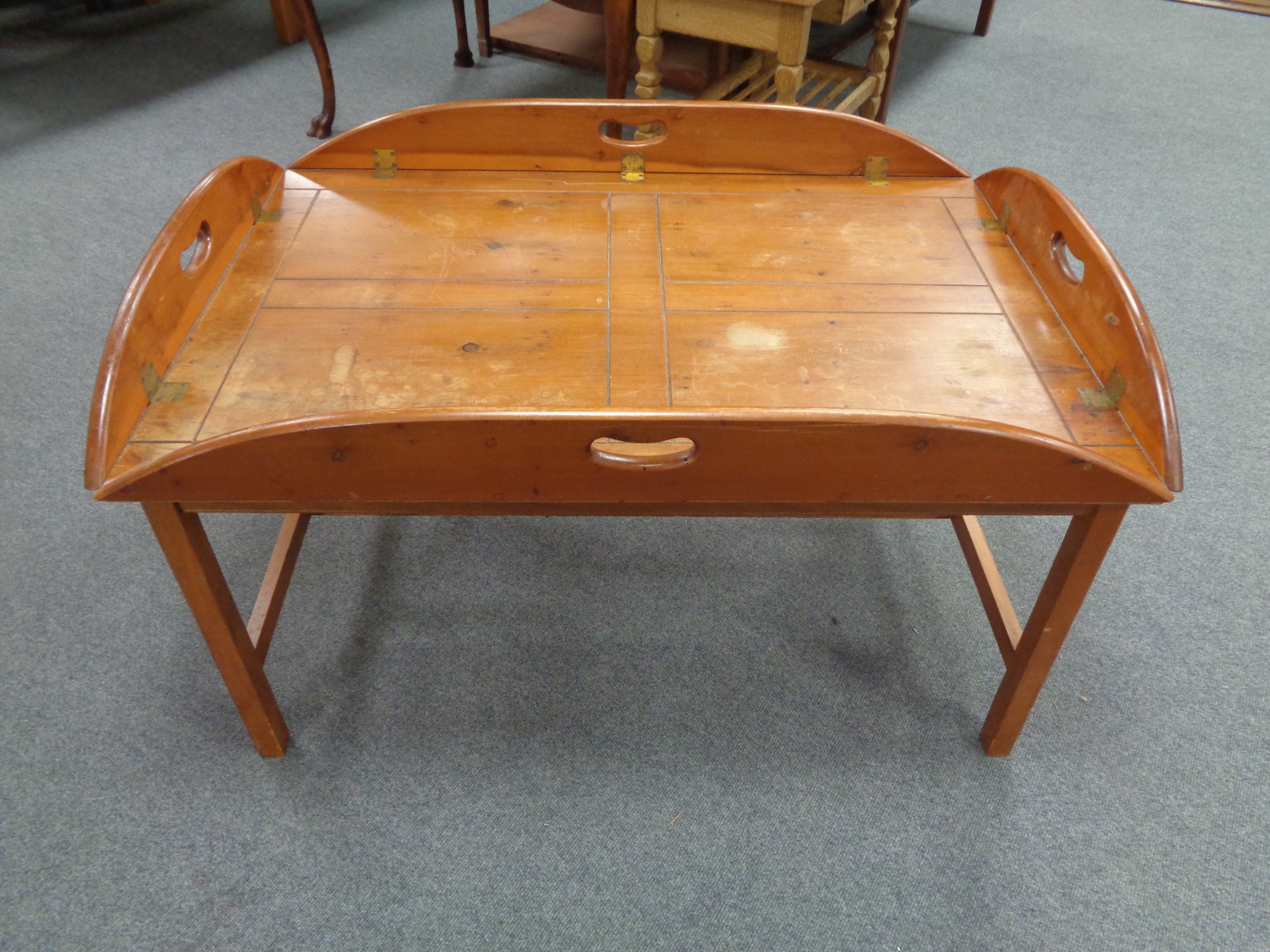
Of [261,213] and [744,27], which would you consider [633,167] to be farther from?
[744,27]

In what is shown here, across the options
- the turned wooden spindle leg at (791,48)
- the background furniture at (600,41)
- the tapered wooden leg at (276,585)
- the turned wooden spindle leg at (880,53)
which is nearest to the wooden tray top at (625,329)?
the tapered wooden leg at (276,585)

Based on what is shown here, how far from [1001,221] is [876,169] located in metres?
0.21

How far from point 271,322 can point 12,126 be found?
2.27 metres

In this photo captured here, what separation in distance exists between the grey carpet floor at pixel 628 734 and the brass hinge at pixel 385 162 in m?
0.58

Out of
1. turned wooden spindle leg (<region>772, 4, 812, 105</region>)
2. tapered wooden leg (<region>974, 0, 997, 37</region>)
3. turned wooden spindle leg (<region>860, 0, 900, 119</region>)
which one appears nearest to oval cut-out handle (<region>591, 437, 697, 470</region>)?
turned wooden spindle leg (<region>772, 4, 812, 105</region>)

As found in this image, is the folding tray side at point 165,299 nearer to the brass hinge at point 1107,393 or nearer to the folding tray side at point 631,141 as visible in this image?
the folding tray side at point 631,141

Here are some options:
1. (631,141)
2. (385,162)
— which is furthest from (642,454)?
(385,162)

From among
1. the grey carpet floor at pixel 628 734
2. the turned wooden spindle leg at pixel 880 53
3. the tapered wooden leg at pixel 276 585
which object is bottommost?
the grey carpet floor at pixel 628 734

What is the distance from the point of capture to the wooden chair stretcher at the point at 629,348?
2.84ft

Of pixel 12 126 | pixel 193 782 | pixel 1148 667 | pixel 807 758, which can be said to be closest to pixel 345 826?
pixel 193 782

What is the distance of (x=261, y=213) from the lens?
125cm

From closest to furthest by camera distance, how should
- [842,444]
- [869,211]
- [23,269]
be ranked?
[842,444] → [869,211] → [23,269]

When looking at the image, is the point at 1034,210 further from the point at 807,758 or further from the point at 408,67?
the point at 408,67

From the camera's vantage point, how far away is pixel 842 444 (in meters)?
0.86
